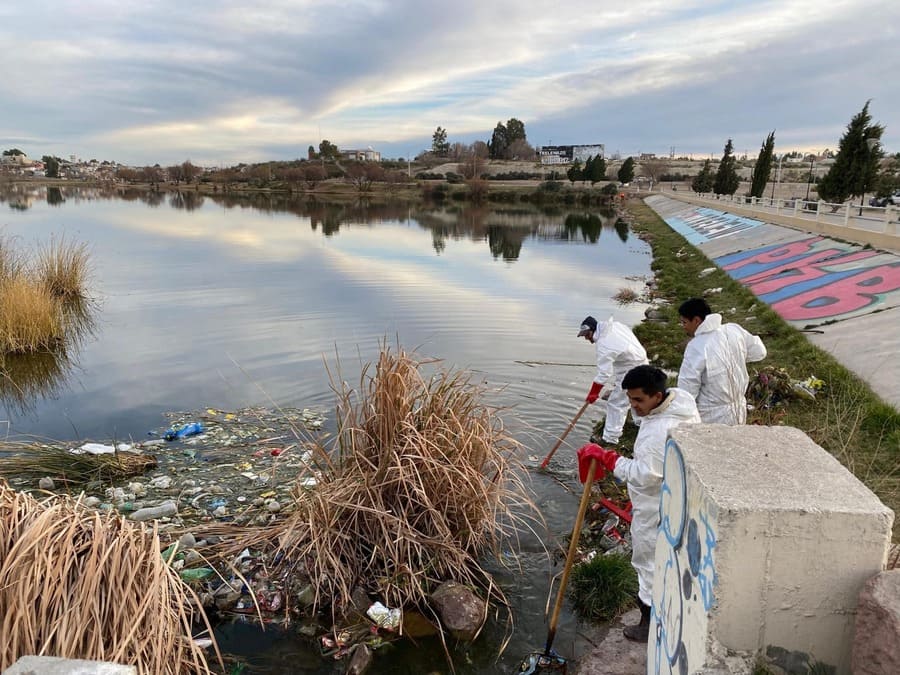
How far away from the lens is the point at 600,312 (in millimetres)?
18078

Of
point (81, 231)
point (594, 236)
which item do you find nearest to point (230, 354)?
point (81, 231)

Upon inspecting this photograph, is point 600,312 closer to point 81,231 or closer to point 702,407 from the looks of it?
point 702,407

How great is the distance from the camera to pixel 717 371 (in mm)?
6004

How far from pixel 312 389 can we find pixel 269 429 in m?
1.87

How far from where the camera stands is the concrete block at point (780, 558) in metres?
2.34

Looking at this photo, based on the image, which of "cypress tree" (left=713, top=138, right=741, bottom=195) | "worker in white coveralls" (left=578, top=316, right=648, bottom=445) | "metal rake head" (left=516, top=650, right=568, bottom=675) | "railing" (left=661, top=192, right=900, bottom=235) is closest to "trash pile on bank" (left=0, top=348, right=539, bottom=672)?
"metal rake head" (left=516, top=650, right=568, bottom=675)

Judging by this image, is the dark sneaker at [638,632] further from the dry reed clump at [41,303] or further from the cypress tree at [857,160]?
the cypress tree at [857,160]

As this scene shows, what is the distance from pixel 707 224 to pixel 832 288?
903 inches

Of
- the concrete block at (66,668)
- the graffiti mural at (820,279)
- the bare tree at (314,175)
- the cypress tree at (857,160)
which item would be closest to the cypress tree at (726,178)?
the cypress tree at (857,160)

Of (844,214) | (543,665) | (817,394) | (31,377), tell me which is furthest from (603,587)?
(844,214)

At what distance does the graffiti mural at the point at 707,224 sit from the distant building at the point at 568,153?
12180 centimetres

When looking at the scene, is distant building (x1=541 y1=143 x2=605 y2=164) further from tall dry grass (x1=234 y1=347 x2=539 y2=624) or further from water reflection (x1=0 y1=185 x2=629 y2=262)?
tall dry grass (x1=234 y1=347 x2=539 y2=624)

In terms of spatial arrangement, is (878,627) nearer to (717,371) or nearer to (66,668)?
(66,668)

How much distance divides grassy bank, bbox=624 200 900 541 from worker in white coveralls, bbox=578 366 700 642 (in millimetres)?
2313
